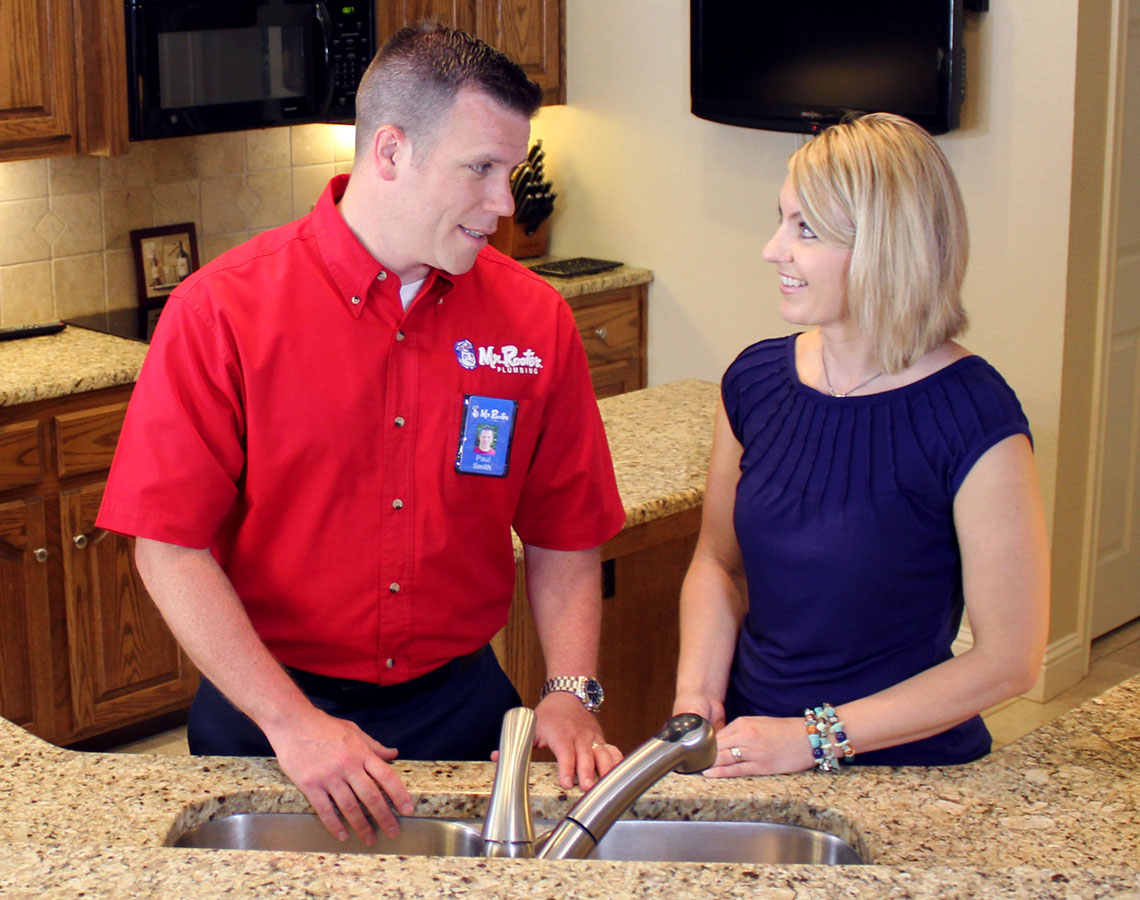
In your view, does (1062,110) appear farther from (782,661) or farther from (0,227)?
(0,227)

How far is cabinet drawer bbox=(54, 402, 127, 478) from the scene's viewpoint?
3.17m

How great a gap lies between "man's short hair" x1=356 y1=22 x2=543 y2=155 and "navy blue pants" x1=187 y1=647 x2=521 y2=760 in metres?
0.64

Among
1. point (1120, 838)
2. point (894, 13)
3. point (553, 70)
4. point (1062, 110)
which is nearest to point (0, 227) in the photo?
point (553, 70)

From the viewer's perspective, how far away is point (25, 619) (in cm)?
323

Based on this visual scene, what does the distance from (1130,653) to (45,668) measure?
9.64 feet

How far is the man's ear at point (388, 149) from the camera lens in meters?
1.55

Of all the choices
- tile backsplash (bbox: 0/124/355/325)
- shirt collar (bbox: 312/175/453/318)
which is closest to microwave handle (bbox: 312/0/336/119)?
tile backsplash (bbox: 0/124/355/325)

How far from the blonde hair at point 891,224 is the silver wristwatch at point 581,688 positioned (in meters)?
0.52

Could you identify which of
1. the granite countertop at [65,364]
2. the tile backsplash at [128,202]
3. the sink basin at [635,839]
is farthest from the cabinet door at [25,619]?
the sink basin at [635,839]

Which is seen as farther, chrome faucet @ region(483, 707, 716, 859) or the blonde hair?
the blonde hair

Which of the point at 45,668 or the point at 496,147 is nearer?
the point at 496,147

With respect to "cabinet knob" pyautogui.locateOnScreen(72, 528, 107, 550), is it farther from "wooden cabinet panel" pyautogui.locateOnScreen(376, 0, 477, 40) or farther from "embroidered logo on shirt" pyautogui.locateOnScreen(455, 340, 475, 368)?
"embroidered logo on shirt" pyautogui.locateOnScreen(455, 340, 475, 368)

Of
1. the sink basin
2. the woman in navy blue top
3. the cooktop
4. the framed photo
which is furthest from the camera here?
the framed photo

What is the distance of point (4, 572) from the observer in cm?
317
